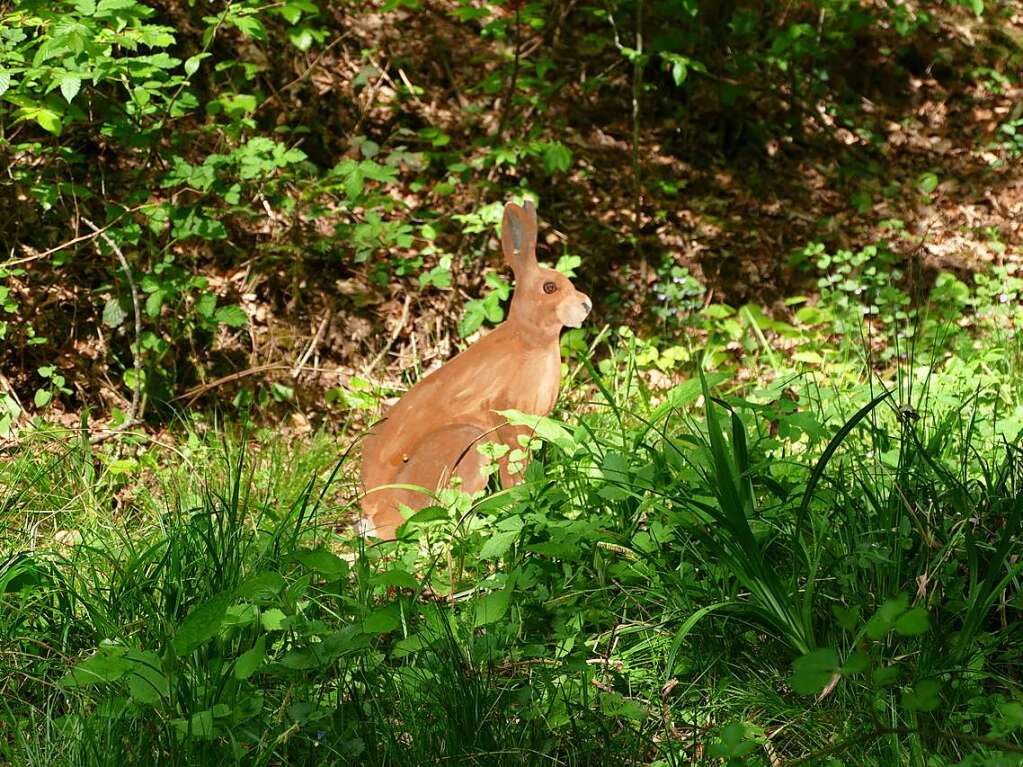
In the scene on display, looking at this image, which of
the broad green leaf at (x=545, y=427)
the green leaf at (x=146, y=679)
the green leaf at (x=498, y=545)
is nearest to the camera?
the green leaf at (x=146, y=679)

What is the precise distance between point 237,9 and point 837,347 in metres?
3.17

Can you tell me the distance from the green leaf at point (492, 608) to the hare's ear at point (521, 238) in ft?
4.17

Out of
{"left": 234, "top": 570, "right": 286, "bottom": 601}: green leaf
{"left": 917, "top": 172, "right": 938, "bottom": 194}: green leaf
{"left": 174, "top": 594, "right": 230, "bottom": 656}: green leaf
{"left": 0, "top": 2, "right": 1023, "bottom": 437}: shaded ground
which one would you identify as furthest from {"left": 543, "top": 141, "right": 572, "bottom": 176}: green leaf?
{"left": 174, "top": 594, "right": 230, "bottom": 656}: green leaf

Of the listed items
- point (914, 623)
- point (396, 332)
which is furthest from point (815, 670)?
point (396, 332)

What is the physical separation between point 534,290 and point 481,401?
408mm

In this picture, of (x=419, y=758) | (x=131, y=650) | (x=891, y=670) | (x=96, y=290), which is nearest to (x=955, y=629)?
(x=891, y=670)

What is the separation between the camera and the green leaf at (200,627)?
7.75 feet

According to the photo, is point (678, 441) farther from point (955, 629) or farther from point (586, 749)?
point (586, 749)

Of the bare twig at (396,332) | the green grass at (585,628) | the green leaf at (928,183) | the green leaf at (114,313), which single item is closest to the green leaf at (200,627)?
the green grass at (585,628)

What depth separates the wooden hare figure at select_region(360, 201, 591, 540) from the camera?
363 centimetres

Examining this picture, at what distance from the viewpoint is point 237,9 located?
14.2 feet

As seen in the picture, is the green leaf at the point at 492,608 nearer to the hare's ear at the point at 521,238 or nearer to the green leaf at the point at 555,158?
the hare's ear at the point at 521,238

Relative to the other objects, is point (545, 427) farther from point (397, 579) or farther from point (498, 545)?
point (397, 579)

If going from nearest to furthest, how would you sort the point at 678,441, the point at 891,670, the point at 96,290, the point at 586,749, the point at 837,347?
the point at 891,670 → the point at 586,749 → the point at 678,441 → the point at 96,290 → the point at 837,347
